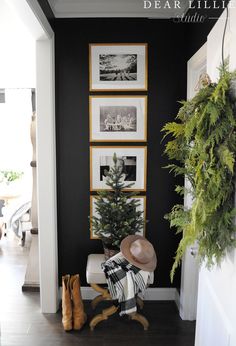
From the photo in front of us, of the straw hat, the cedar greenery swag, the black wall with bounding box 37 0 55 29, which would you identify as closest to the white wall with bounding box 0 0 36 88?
the black wall with bounding box 37 0 55 29

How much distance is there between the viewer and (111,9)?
2.68 metres

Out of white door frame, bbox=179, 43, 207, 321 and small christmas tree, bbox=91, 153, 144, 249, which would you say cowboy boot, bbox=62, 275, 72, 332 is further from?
white door frame, bbox=179, 43, 207, 321

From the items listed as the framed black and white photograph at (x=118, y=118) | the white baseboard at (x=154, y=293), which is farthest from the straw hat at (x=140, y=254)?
the framed black and white photograph at (x=118, y=118)

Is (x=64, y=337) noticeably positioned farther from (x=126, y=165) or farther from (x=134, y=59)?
(x=134, y=59)

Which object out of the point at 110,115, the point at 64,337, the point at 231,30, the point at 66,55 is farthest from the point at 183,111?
the point at 64,337

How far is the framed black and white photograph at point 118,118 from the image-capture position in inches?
113

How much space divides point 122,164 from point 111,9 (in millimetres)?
1373

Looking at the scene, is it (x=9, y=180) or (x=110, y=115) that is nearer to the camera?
(x=110, y=115)

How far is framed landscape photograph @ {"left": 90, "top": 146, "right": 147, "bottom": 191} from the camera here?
2.92 meters

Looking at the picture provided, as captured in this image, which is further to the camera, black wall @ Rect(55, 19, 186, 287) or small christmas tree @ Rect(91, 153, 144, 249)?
black wall @ Rect(55, 19, 186, 287)

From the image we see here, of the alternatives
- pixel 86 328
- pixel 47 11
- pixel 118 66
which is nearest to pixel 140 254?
pixel 86 328

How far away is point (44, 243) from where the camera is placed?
278 centimetres

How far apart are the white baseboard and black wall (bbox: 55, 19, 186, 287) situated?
0.24ft

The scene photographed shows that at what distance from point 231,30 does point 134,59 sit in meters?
1.48
